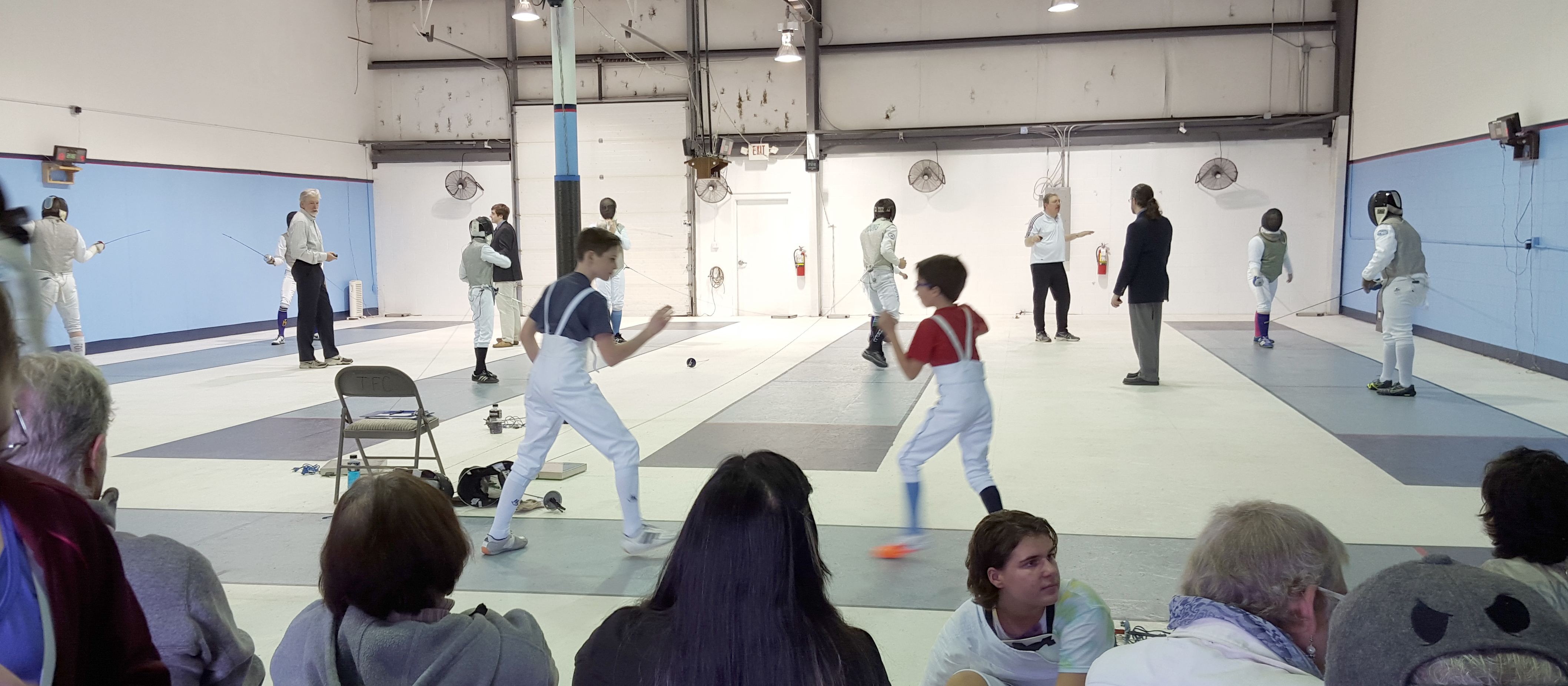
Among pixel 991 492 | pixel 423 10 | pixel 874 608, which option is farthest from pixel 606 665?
pixel 423 10

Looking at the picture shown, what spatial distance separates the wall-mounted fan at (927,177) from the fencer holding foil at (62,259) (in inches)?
463

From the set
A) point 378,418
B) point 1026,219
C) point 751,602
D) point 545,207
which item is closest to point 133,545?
point 751,602

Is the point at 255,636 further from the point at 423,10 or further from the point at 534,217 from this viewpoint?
the point at 423,10

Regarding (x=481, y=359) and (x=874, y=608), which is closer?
(x=874, y=608)

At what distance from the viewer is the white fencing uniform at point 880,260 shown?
35.9ft

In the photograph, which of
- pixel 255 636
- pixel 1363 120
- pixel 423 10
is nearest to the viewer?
pixel 255 636

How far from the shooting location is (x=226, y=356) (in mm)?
12992

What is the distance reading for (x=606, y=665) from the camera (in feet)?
5.59

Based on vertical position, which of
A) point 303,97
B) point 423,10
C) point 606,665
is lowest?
point 606,665

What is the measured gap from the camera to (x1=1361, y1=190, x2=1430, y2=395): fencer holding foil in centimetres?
821

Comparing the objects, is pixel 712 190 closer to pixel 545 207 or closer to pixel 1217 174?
pixel 545 207

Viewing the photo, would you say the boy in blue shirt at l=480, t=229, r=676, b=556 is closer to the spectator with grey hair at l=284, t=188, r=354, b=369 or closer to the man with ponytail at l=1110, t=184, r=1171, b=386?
the man with ponytail at l=1110, t=184, r=1171, b=386

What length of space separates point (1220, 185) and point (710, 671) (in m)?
16.7

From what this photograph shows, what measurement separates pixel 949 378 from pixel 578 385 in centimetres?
171
